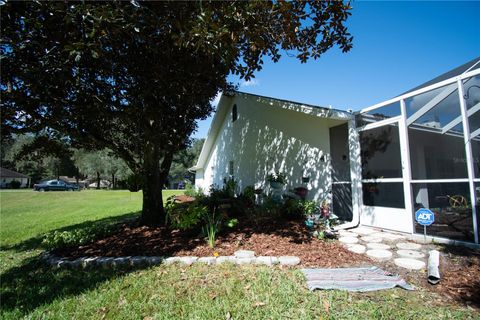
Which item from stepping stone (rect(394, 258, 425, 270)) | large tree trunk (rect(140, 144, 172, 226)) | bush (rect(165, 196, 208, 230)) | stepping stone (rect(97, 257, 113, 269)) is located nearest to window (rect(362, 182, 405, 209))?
stepping stone (rect(394, 258, 425, 270))

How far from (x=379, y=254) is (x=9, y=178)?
74.5 meters

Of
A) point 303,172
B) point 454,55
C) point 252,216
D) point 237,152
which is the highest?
point 454,55

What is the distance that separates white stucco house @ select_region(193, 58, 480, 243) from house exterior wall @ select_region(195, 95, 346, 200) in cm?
4

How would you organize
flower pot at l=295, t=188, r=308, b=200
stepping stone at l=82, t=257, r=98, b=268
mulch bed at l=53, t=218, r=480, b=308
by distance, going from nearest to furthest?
mulch bed at l=53, t=218, r=480, b=308 < stepping stone at l=82, t=257, r=98, b=268 < flower pot at l=295, t=188, r=308, b=200

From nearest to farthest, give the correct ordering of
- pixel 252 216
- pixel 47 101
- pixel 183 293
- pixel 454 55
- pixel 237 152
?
pixel 183 293 < pixel 47 101 < pixel 252 216 < pixel 454 55 < pixel 237 152

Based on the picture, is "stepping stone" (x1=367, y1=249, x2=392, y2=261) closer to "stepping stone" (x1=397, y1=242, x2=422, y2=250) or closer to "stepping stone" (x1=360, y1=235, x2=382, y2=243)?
"stepping stone" (x1=397, y1=242, x2=422, y2=250)

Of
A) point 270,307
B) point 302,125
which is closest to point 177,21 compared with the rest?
point 270,307

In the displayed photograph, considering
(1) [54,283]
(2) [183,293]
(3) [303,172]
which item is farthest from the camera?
(3) [303,172]

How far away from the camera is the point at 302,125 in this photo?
8219 millimetres

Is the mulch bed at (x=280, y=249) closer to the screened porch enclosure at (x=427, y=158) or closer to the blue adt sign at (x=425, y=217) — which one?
the blue adt sign at (x=425, y=217)

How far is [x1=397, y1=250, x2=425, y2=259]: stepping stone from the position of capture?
4161 mm

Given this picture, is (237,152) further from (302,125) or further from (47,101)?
(47,101)

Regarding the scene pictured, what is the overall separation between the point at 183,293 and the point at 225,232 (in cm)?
258

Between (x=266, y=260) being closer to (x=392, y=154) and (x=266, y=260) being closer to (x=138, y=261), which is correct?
(x=138, y=261)
